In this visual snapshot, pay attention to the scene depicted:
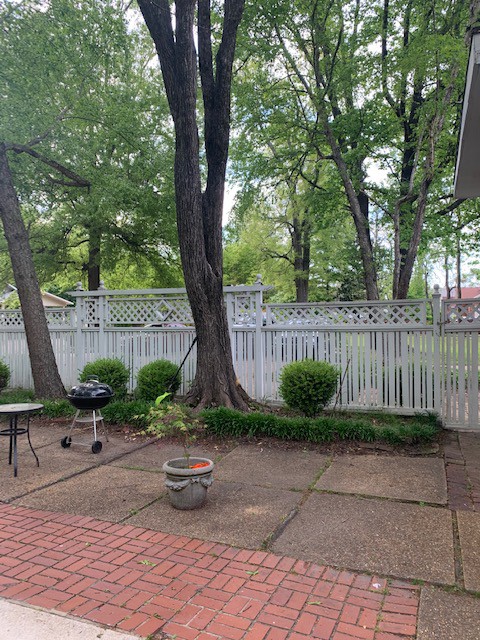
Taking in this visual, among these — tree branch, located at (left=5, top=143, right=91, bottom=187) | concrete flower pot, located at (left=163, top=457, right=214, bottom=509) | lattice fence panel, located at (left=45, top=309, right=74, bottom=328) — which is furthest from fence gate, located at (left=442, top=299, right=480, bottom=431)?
tree branch, located at (left=5, top=143, right=91, bottom=187)

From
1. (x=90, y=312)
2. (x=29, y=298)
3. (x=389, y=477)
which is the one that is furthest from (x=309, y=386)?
(x=29, y=298)

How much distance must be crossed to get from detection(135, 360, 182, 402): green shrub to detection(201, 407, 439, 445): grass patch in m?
1.42

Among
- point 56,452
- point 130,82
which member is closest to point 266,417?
point 56,452

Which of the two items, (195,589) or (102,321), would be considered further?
(102,321)

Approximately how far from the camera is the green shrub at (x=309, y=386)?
613cm

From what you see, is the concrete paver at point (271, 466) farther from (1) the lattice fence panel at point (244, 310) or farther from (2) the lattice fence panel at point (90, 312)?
(2) the lattice fence panel at point (90, 312)

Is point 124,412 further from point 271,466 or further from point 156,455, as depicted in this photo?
point 271,466

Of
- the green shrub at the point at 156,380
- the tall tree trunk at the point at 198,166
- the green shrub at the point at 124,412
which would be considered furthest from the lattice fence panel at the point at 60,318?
the tall tree trunk at the point at 198,166

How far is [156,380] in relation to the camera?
7242 mm

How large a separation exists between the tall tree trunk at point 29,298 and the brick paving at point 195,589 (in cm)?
483

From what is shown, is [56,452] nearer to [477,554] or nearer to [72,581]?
[72,581]

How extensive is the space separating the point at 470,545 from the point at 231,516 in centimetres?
166

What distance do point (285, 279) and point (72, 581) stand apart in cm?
1980

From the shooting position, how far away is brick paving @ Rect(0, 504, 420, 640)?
2213 mm
